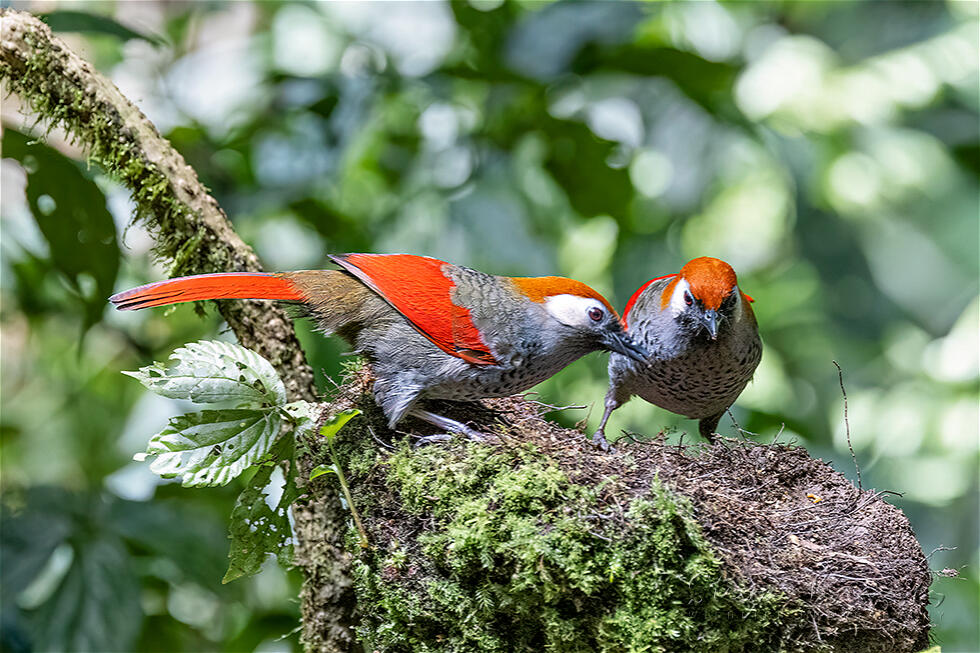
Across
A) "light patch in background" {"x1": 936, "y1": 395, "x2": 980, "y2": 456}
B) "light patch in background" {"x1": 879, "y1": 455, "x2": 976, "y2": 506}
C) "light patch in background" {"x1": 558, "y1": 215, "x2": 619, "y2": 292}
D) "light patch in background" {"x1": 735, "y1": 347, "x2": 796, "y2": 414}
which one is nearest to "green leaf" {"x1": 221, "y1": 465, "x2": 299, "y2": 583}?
"light patch in background" {"x1": 558, "y1": 215, "x2": 619, "y2": 292}

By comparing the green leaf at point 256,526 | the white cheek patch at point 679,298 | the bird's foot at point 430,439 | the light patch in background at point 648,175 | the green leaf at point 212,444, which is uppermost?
the light patch in background at point 648,175

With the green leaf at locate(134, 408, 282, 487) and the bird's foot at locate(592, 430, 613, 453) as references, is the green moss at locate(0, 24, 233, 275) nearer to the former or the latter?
the green leaf at locate(134, 408, 282, 487)

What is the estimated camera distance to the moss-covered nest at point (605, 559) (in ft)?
4.75

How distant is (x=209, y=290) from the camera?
1814mm

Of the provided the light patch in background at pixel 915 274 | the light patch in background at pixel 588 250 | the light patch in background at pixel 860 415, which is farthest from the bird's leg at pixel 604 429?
the light patch in background at pixel 915 274

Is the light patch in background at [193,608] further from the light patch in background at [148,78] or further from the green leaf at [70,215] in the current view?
the light patch in background at [148,78]

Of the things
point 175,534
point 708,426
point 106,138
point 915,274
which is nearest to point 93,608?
point 175,534

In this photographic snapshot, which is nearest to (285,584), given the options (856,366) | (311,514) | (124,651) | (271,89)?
(124,651)

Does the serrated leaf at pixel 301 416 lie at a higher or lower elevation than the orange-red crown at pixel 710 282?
lower

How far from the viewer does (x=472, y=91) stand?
133 inches

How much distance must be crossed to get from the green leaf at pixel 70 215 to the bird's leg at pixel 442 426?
3.90 ft

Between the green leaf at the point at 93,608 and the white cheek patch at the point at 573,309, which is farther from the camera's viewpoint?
the green leaf at the point at 93,608

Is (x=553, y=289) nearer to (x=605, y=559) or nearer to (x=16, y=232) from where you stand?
(x=605, y=559)

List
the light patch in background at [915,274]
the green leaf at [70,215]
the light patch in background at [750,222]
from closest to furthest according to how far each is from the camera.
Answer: the green leaf at [70,215]
the light patch in background at [915,274]
the light patch in background at [750,222]
